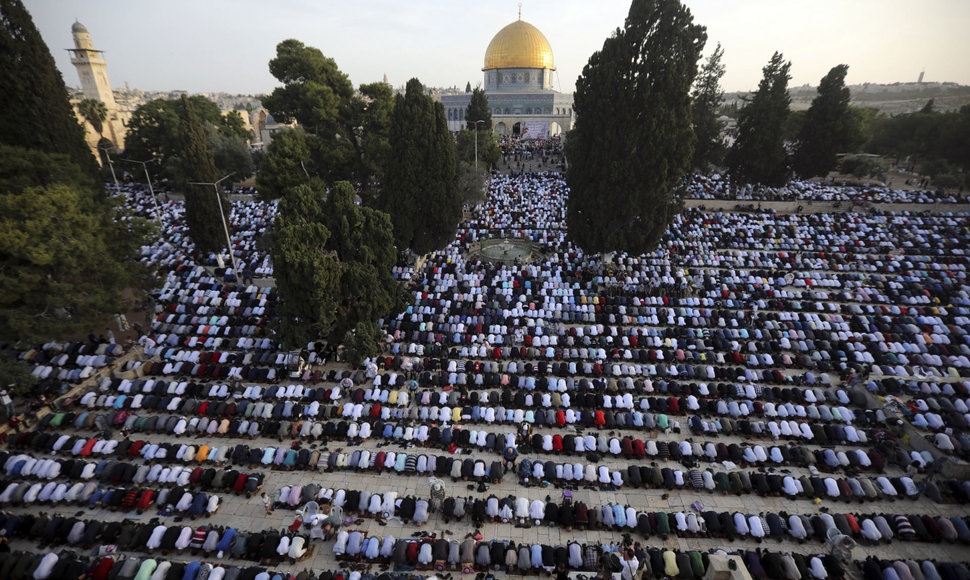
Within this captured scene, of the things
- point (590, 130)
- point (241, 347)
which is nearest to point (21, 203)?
point (241, 347)

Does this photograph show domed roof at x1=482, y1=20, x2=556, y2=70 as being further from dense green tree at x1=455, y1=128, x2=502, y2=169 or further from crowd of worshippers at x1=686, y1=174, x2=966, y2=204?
crowd of worshippers at x1=686, y1=174, x2=966, y2=204

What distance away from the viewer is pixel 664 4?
83.4ft

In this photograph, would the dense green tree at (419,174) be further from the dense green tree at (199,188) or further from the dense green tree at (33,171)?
the dense green tree at (33,171)

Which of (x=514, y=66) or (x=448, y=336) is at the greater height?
(x=514, y=66)

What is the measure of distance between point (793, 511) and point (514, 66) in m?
82.4

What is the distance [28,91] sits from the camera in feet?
71.3

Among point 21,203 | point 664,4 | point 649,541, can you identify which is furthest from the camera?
point 664,4

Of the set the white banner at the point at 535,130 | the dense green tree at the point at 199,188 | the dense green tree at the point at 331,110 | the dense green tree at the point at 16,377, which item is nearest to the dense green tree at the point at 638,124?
the dense green tree at the point at 331,110

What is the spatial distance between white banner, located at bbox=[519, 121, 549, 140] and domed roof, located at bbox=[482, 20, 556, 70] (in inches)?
510

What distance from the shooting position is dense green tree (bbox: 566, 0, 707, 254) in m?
25.7

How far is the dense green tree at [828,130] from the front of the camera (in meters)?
40.1

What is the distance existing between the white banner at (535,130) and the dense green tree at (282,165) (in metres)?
50.4

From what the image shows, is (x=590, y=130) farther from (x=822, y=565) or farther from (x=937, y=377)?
(x=822, y=565)

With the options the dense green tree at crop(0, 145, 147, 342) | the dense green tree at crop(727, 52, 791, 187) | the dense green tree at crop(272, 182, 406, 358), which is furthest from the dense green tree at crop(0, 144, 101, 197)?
the dense green tree at crop(727, 52, 791, 187)
